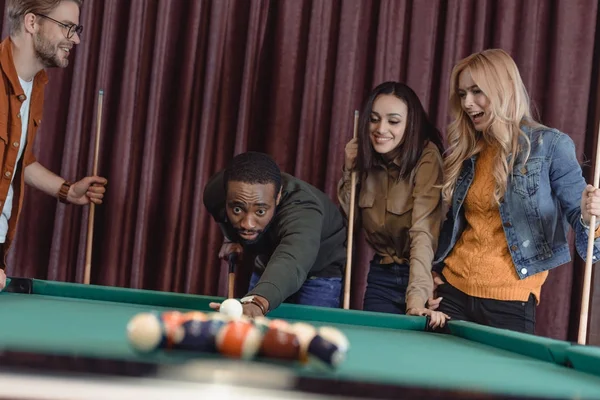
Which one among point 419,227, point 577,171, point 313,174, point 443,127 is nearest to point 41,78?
point 313,174

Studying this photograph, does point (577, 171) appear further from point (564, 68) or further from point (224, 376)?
point (224, 376)

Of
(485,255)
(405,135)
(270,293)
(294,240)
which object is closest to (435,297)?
(485,255)

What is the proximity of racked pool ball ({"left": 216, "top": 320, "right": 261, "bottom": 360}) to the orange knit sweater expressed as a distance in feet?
4.69

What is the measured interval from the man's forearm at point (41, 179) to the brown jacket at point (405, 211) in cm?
129

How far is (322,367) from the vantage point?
114cm

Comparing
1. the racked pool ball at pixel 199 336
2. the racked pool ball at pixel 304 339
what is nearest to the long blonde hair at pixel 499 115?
the racked pool ball at pixel 304 339

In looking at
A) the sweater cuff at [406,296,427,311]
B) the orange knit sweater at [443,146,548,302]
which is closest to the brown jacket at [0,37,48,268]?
the sweater cuff at [406,296,427,311]

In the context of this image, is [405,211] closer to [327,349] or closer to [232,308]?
[232,308]

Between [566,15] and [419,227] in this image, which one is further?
[566,15]

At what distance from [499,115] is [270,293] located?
1072mm

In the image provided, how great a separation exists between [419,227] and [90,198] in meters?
1.50

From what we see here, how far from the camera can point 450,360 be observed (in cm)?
141

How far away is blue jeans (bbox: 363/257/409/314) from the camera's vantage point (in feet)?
9.03

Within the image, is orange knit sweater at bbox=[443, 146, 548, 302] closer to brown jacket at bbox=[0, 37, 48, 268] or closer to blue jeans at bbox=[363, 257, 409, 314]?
blue jeans at bbox=[363, 257, 409, 314]
